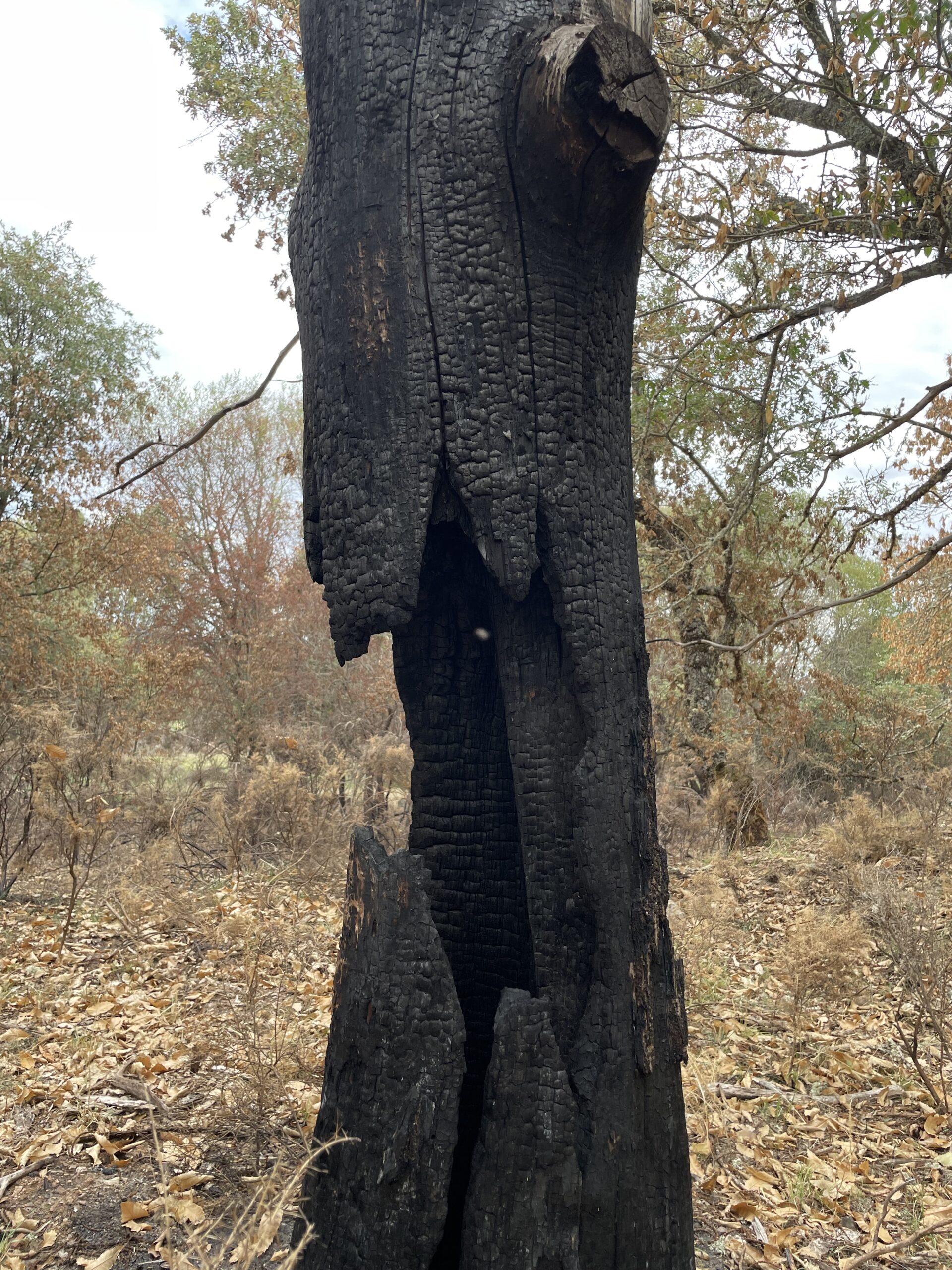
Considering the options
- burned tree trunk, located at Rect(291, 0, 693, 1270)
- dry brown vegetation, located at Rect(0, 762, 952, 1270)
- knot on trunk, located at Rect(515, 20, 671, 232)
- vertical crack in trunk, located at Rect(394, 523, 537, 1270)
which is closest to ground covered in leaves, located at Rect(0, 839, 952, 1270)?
dry brown vegetation, located at Rect(0, 762, 952, 1270)

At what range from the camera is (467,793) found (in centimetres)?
215

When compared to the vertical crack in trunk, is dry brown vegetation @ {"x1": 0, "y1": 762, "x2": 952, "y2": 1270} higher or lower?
lower

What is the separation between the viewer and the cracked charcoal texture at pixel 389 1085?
1.80 m

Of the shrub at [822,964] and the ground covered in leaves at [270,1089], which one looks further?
the shrub at [822,964]

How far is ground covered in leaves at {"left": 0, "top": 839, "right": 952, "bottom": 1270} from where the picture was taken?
101 inches

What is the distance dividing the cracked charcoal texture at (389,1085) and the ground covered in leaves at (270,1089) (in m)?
0.15

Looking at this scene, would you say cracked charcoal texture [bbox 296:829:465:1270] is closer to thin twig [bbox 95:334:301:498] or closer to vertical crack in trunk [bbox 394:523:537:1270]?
vertical crack in trunk [bbox 394:523:537:1270]

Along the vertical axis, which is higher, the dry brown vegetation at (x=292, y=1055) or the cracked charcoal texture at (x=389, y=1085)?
the cracked charcoal texture at (x=389, y=1085)

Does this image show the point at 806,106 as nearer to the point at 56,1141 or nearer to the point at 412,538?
the point at 412,538

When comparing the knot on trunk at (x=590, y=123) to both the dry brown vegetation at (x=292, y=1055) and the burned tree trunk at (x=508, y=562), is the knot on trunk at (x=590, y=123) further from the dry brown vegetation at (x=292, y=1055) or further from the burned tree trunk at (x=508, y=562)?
the dry brown vegetation at (x=292, y=1055)

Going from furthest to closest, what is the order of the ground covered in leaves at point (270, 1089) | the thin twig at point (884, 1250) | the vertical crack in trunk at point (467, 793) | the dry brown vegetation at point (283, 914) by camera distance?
the dry brown vegetation at point (283, 914)
the ground covered in leaves at point (270, 1089)
the thin twig at point (884, 1250)
the vertical crack in trunk at point (467, 793)

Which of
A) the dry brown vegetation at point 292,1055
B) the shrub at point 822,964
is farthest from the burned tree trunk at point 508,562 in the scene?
the shrub at point 822,964

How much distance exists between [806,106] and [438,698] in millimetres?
7361

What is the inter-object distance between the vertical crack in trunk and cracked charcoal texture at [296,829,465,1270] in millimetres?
212
